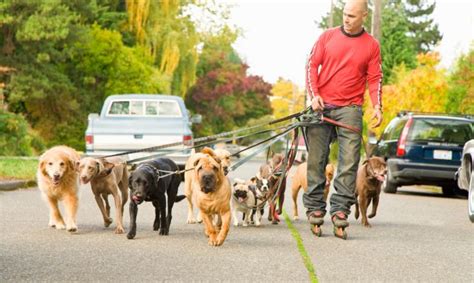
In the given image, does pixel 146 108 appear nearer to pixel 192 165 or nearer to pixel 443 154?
pixel 443 154

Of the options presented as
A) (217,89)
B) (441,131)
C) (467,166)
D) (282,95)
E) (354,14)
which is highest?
(354,14)

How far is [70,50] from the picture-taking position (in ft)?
140

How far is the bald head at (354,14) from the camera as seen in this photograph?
9.89 m

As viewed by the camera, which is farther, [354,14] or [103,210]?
[103,210]

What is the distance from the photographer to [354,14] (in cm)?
988

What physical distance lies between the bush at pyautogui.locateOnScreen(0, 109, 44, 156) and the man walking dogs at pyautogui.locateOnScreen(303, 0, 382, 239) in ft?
73.7

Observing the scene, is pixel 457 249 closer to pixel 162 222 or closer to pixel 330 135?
pixel 330 135

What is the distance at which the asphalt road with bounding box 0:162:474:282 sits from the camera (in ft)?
24.0

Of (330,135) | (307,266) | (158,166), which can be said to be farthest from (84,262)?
(330,135)

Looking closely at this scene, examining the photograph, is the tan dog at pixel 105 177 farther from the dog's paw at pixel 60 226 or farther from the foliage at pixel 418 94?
the foliage at pixel 418 94

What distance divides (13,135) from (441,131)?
17485 mm

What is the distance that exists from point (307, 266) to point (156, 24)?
135ft

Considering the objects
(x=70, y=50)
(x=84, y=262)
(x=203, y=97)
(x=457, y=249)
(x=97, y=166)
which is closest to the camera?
(x=84, y=262)

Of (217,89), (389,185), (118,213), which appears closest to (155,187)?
(118,213)
